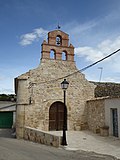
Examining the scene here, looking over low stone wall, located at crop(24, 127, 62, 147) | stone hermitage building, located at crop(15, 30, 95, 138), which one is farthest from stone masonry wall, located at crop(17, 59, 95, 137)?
low stone wall, located at crop(24, 127, 62, 147)

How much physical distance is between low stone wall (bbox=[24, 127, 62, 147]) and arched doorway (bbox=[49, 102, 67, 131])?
204cm

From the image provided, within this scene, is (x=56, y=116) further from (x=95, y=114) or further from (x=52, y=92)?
(x=95, y=114)

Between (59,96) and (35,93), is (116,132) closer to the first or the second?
(59,96)

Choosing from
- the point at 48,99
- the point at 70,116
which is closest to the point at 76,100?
the point at 70,116

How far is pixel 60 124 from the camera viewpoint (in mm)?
13938

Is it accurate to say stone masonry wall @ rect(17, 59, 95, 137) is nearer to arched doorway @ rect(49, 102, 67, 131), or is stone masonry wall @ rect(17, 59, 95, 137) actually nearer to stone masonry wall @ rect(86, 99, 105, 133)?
arched doorway @ rect(49, 102, 67, 131)

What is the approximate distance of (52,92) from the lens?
13938mm

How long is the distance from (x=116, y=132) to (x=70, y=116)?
3981mm

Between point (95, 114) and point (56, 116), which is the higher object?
point (95, 114)

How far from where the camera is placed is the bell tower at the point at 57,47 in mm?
14102

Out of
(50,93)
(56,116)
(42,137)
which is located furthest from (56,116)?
(42,137)

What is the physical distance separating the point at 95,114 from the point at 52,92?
321 centimetres

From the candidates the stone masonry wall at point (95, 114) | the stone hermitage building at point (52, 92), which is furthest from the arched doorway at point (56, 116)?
the stone masonry wall at point (95, 114)

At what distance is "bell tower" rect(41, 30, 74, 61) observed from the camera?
46.3 ft
